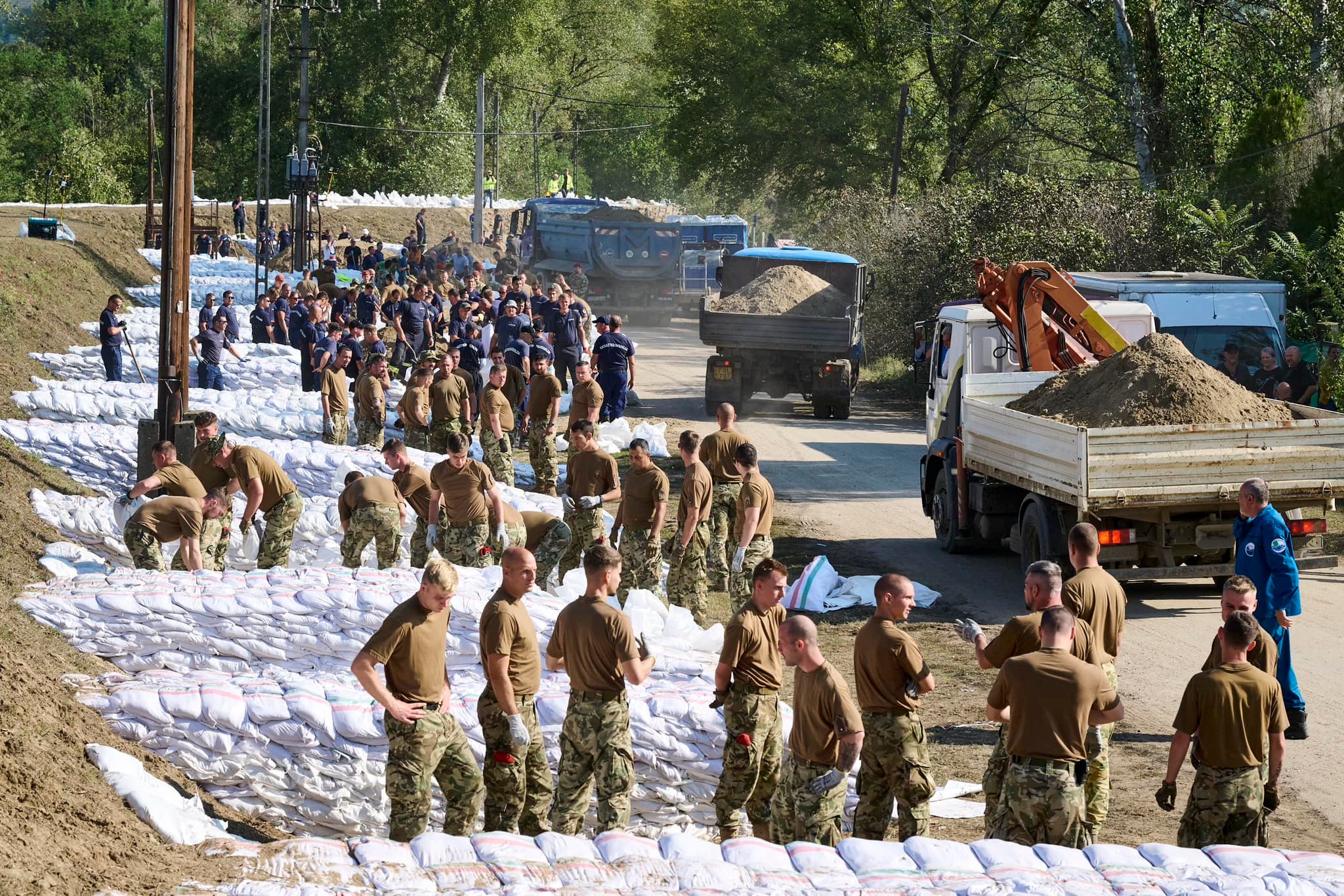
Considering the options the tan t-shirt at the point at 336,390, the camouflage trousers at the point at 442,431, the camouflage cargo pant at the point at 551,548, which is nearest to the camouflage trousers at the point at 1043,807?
the camouflage cargo pant at the point at 551,548

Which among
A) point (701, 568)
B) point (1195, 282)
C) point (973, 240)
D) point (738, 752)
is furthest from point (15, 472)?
point (973, 240)

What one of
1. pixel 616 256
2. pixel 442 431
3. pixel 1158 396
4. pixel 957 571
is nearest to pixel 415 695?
pixel 1158 396

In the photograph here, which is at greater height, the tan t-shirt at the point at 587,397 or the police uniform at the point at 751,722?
the tan t-shirt at the point at 587,397

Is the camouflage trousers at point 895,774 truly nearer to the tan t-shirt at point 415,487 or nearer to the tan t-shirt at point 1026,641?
the tan t-shirt at point 1026,641

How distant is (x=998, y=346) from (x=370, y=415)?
709 cm

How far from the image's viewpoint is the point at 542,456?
52.4ft

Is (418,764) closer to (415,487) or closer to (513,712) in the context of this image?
(513,712)

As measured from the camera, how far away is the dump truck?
21.4 meters

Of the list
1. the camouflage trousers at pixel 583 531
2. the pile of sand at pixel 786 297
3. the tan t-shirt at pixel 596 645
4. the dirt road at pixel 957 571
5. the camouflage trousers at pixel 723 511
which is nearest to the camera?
the tan t-shirt at pixel 596 645

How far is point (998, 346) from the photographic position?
14859mm

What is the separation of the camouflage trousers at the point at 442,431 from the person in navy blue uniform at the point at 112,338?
6358 millimetres

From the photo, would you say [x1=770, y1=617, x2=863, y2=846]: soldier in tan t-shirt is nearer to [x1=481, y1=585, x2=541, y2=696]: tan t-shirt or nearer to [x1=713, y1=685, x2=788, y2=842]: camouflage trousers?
[x1=713, y1=685, x2=788, y2=842]: camouflage trousers

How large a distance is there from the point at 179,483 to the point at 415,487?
1.81 metres

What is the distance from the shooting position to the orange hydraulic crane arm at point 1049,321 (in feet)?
45.0
